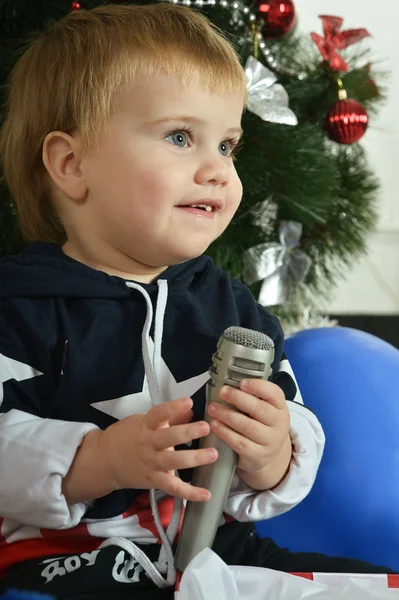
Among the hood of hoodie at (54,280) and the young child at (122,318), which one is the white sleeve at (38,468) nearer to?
the young child at (122,318)

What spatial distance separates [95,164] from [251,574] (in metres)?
0.40

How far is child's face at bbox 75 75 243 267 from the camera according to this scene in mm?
748

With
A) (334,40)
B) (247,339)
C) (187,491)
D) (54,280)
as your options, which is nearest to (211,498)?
(187,491)

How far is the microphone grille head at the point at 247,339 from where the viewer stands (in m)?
0.57

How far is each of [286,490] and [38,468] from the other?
0.75ft

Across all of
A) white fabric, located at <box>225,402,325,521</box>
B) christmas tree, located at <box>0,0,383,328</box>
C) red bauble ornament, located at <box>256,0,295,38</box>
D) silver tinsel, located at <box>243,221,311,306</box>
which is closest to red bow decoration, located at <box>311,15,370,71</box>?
christmas tree, located at <box>0,0,383,328</box>

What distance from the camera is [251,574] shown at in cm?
64

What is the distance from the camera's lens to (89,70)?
0.78 meters

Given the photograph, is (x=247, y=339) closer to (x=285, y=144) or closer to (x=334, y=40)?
(x=285, y=144)

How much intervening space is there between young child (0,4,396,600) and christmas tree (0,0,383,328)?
26 cm

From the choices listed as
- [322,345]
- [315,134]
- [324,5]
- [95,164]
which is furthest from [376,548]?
[324,5]

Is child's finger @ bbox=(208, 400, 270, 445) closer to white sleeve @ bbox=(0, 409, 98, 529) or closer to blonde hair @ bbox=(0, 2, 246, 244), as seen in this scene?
white sleeve @ bbox=(0, 409, 98, 529)

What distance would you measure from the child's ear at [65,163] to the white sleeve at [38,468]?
24 cm

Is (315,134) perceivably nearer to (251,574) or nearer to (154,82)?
(154,82)
